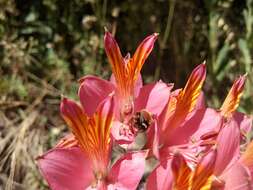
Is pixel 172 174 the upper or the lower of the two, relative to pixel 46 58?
upper

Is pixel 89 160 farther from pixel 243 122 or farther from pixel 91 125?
pixel 243 122

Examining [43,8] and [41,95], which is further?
[43,8]

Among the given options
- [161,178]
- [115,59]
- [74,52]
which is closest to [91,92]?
[115,59]

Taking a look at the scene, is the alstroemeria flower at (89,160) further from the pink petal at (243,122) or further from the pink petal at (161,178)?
the pink petal at (243,122)

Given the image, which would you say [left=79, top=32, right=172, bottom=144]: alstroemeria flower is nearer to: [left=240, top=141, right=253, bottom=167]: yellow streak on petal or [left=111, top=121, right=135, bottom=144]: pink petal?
[left=111, top=121, right=135, bottom=144]: pink petal

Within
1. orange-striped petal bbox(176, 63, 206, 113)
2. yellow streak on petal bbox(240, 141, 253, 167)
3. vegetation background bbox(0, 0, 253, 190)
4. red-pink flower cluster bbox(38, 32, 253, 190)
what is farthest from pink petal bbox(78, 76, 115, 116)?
vegetation background bbox(0, 0, 253, 190)

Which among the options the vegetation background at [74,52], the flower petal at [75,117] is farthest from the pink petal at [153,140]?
the vegetation background at [74,52]

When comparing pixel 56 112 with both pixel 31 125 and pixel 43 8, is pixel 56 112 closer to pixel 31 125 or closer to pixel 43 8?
pixel 31 125

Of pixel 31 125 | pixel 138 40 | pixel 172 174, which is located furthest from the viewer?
pixel 138 40

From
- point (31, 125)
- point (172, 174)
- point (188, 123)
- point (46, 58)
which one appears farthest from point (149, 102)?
point (46, 58)
